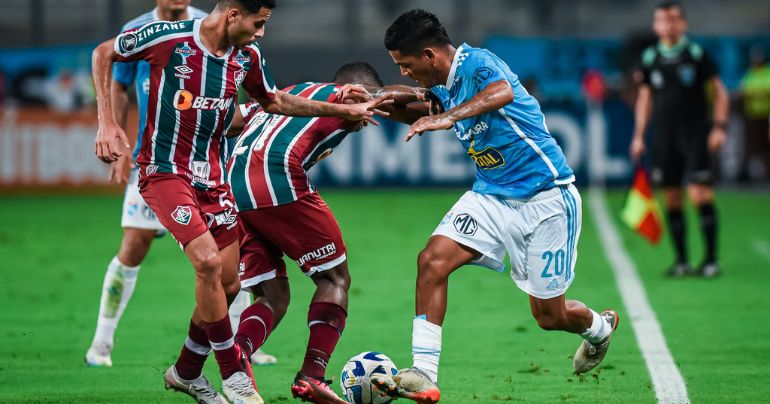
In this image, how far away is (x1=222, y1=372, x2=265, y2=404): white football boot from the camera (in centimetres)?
600

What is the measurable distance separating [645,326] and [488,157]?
9.51 feet

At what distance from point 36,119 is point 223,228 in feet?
50.2

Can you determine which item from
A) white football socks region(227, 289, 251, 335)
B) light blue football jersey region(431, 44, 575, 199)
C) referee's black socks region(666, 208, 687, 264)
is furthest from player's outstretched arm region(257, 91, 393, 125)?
referee's black socks region(666, 208, 687, 264)

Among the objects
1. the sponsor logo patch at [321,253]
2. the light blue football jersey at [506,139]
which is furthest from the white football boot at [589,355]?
the sponsor logo patch at [321,253]

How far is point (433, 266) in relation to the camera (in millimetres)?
6191

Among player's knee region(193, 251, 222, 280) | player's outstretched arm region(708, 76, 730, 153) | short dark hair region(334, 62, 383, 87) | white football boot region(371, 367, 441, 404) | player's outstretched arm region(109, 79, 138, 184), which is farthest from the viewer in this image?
player's outstretched arm region(708, 76, 730, 153)

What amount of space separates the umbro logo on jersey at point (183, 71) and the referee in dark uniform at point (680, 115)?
6.72 metres

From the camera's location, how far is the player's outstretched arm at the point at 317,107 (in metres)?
6.31

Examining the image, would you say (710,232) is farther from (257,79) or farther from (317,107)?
(257,79)

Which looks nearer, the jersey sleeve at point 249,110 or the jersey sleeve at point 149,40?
the jersey sleeve at point 149,40

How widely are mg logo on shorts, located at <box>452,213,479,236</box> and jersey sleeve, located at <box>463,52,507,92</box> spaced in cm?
67

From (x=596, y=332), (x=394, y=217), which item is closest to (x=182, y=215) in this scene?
(x=596, y=332)

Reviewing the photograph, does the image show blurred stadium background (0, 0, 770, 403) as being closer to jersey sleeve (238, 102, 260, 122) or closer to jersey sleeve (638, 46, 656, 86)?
jersey sleeve (238, 102, 260, 122)

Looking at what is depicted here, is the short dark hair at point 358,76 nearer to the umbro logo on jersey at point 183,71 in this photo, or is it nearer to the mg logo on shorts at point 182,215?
the umbro logo on jersey at point 183,71
